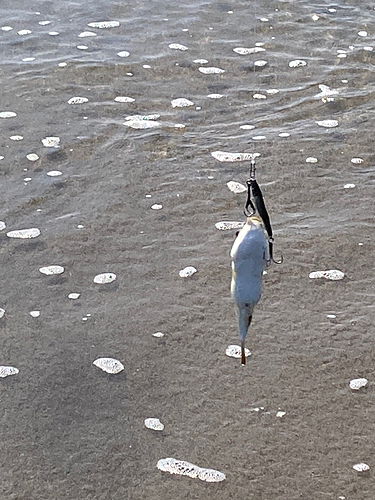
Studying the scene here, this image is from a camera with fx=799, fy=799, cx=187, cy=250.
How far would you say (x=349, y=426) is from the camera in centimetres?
358

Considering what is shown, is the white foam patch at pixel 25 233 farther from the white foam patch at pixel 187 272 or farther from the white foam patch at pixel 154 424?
the white foam patch at pixel 154 424

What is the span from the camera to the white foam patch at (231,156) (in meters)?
5.61

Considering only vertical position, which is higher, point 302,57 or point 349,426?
point 302,57

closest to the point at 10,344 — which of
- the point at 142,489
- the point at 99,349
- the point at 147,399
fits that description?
the point at 99,349

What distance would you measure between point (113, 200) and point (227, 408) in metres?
1.98

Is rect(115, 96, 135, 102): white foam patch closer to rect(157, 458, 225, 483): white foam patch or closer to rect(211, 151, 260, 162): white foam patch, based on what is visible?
rect(211, 151, 260, 162): white foam patch

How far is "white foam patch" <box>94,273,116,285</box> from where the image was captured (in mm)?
4523

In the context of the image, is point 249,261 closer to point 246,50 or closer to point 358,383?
point 358,383

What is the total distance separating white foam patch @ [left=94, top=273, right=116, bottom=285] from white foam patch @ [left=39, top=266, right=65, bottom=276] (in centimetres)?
22

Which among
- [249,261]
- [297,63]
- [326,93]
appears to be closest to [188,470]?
[249,261]

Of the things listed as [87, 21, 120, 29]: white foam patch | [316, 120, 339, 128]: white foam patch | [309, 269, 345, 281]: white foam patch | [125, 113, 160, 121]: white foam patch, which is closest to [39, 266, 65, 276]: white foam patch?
[309, 269, 345, 281]: white foam patch

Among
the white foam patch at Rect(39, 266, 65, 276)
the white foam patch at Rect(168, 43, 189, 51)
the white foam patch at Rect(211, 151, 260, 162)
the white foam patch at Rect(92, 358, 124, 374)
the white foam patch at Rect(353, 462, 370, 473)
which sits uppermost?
the white foam patch at Rect(168, 43, 189, 51)

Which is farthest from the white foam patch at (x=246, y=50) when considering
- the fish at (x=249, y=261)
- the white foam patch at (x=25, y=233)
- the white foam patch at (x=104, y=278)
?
the fish at (x=249, y=261)

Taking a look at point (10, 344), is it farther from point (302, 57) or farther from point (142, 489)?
point (302, 57)
